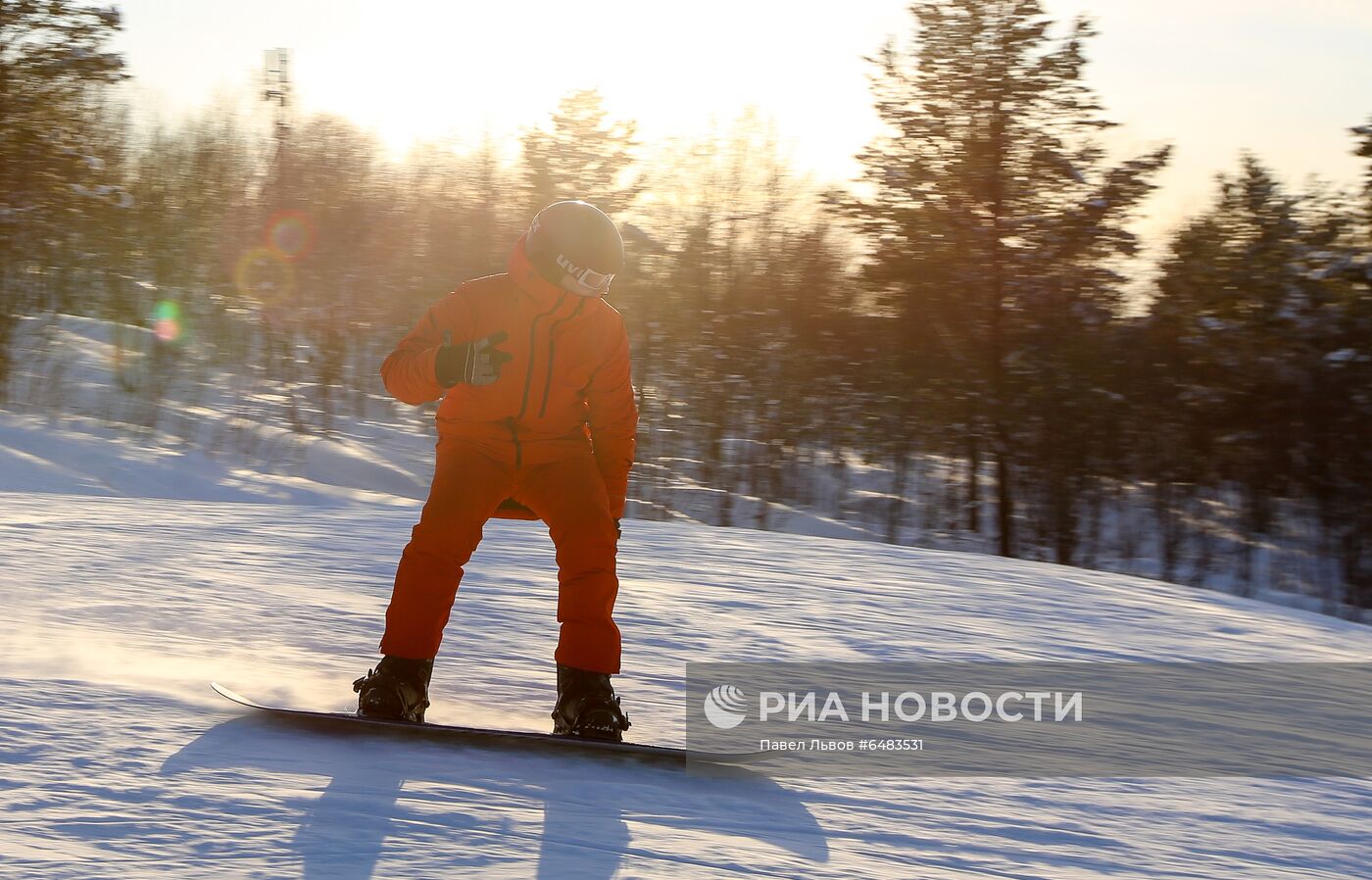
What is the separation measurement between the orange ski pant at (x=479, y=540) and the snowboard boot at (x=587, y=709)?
3 cm

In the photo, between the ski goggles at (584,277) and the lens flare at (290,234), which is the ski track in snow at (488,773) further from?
the lens flare at (290,234)

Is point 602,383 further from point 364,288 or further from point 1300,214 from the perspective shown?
point 364,288

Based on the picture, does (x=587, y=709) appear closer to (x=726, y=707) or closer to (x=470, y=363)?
(x=726, y=707)

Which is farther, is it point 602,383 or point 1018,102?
point 1018,102

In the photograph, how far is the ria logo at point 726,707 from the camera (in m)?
3.44

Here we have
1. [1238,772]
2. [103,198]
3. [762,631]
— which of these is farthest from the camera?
[103,198]

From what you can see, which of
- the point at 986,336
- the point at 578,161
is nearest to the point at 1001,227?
the point at 986,336

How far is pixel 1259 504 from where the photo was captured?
13.2m

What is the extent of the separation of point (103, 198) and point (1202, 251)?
14.1 m

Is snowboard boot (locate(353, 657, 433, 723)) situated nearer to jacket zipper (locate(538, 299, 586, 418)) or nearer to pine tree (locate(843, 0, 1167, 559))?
jacket zipper (locate(538, 299, 586, 418))

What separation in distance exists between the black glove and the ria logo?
118cm

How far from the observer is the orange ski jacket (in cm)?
320

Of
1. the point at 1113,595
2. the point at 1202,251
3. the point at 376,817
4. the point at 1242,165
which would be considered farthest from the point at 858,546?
→ the point at 1242,165

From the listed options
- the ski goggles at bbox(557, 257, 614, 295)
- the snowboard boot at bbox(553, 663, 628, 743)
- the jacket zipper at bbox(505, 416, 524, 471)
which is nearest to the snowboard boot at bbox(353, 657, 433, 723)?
the snowboard boot at bbox(553, 663, 628, 743)
